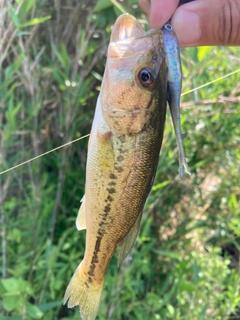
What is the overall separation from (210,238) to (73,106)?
127 centimetres

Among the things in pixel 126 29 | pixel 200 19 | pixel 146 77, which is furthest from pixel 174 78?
pixel 200 19

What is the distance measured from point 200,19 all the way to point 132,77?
315 millimetres

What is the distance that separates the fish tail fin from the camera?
111 cm

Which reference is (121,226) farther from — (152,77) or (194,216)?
(194,216)

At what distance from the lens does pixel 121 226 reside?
1.00m

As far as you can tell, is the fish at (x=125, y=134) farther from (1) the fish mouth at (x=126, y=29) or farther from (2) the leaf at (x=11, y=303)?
(2) the leaf at (x=11, y=303)

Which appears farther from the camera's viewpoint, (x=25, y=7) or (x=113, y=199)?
(x=25, y=7)

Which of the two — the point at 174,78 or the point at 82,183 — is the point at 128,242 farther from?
the point at 82,183

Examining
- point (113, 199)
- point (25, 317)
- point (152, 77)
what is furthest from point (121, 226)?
point (25, 317)

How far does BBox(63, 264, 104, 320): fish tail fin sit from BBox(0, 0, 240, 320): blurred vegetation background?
14.6 inches

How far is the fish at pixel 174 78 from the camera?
2.85ft

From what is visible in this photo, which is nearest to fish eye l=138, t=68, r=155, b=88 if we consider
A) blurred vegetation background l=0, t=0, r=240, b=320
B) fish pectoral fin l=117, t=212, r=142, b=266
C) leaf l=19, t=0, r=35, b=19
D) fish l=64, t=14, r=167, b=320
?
fish l=64, t=14, r=167, b=320

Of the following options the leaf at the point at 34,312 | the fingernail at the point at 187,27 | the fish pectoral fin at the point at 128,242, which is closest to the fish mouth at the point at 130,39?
the fingernail at the point at 187,27

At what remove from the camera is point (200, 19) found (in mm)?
1078
